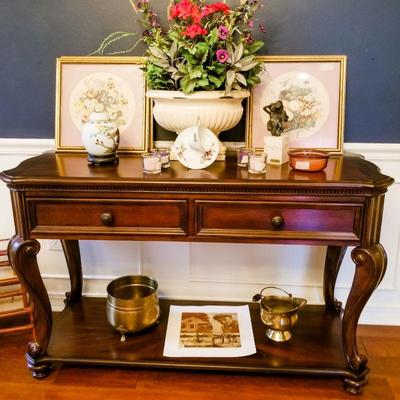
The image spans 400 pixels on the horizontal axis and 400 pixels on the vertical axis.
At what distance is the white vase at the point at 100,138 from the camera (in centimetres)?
152

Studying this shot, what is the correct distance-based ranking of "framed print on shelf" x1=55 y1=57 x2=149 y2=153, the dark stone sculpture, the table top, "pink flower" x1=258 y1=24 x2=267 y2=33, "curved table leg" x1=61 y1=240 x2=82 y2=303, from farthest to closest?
"curved table leg" x1=61 y1=240 x2=82 y2=303, "framed print on shelf" x1=55 y1=57 x2=149 y2=153, "pink flower" x1=258 y1=24 x2=267 y2=33, the dark stone sculpture, the table top

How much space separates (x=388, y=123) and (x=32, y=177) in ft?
4.68

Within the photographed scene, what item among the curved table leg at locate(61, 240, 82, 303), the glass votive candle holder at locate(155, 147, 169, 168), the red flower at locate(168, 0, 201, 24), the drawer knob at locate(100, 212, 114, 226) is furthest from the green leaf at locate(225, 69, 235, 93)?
the curved table leg at locate(61, 240, 82, 303)

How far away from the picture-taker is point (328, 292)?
189 centimetres

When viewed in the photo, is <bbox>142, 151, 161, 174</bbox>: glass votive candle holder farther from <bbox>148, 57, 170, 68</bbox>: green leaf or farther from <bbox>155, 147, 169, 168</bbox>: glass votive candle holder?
<bbox>148, 57, 170, 68</bbox>: green leaf

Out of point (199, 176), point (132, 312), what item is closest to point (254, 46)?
point (199, 176)

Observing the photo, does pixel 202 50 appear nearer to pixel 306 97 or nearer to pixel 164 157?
pixel 164 157

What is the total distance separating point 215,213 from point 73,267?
0.87m

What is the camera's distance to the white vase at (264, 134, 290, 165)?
59.6 inches

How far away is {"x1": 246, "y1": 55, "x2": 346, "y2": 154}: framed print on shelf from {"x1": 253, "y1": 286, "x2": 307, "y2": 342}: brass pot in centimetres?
66

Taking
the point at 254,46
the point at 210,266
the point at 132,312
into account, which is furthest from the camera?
the point at 210,266

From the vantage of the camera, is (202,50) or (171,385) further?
(171,385)

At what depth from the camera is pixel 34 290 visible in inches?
58.7

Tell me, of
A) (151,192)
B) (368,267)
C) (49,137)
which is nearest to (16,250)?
(151,192)
